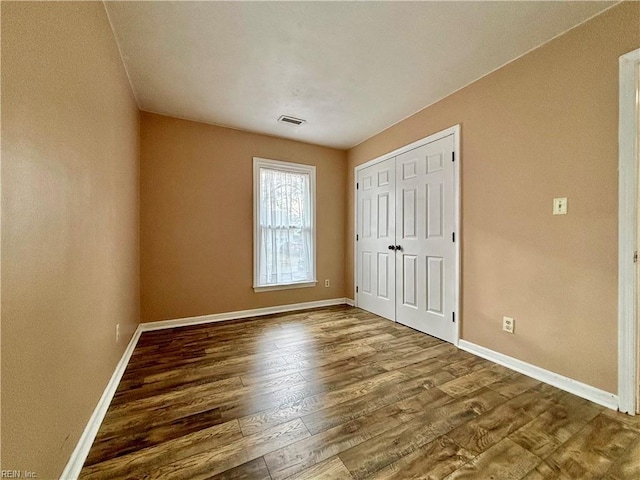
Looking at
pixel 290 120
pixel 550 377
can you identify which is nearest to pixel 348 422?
pixel 550 377

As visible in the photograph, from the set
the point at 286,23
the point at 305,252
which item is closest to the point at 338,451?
the point at 286,23

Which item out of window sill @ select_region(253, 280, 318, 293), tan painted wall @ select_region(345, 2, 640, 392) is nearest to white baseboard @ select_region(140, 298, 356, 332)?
window sill @ select_region(253, 280, 318, 293)

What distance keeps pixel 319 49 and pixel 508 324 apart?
266 centimetres

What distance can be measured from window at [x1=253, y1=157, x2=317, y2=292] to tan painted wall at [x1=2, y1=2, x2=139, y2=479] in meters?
1.89

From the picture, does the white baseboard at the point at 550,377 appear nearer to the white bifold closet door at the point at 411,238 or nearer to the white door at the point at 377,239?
the white bifold closet door at the point at 411,238

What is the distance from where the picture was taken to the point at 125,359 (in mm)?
2121

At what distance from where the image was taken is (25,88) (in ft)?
2.69

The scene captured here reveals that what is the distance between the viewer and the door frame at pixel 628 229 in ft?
4.89

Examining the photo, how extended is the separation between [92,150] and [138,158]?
163 centimetres

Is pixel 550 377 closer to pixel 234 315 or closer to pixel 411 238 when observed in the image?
pixel 411 238

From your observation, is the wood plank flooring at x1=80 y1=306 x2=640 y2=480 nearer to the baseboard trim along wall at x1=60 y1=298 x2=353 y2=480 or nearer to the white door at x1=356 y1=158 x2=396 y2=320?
the baseboard trim along wall at x1=60 y1=298 x2=353 y2=480

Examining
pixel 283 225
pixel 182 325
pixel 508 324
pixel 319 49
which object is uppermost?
pixel 319 49

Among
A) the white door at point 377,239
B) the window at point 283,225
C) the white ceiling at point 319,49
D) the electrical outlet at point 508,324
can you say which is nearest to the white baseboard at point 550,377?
the electrical outlet at point 508,324

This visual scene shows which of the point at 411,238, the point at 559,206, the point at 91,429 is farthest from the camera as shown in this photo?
the point at 411,238
